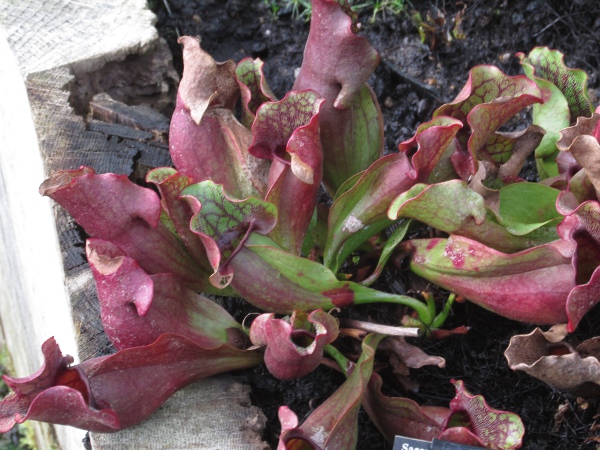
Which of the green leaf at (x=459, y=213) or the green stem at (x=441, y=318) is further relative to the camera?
the green stem at (x=441, y=318)

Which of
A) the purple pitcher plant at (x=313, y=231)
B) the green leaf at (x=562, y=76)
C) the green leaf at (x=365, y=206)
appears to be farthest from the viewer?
the green leaf at (x=562, y=76)

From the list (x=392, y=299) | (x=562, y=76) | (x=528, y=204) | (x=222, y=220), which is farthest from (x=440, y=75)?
(x=222, y=220)

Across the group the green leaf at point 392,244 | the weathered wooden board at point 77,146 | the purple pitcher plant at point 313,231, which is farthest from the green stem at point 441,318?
the weathered wooden board at point 77,146

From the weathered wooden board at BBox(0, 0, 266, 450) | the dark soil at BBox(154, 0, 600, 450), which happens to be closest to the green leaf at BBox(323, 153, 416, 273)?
the dark soil at BBox(154, 0, 600, 450)

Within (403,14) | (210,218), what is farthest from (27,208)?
(403,14)

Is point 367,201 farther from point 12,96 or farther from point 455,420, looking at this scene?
point 12,96

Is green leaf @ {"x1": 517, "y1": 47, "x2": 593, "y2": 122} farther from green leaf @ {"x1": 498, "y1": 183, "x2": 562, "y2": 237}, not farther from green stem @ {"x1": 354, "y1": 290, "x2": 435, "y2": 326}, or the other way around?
green stem @ {"x1": 354, "y1": 290, "x2": 435, "y2": 326}

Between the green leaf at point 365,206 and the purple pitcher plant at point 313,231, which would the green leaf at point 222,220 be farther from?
the green leaf at point 365,206

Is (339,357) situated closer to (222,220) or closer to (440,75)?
(222,220)
